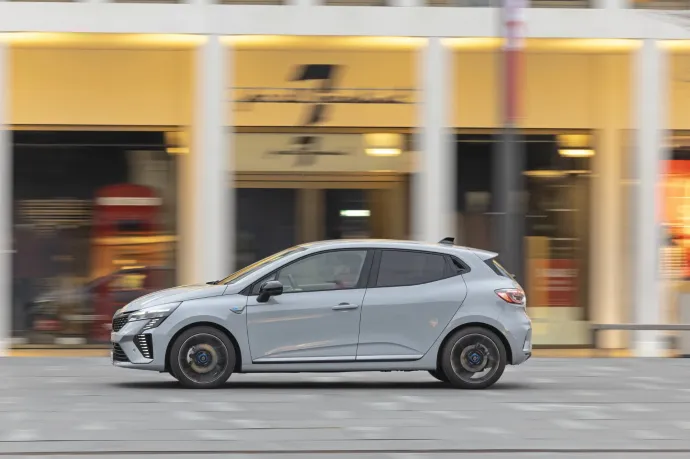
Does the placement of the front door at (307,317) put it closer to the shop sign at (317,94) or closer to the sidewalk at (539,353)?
the sidewalk at (539,353)

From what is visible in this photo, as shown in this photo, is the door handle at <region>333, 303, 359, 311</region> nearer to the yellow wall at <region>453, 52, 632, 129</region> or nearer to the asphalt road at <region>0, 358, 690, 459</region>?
the asphalt road at <region>0, 358, 690, 459</region>

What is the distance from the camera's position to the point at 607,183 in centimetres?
2009

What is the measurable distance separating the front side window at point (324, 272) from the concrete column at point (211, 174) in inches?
235

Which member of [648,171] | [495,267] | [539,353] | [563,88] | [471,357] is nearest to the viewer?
[471,357]

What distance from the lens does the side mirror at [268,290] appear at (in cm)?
1323

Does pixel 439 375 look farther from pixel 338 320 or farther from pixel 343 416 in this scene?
pixel 343 416

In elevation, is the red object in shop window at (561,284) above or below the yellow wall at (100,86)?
below

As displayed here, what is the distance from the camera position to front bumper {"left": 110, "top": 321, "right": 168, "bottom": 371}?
13109 millimetres

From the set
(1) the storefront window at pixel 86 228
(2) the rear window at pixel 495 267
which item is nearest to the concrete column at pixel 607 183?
(1) the storefront window at pixel 86 228

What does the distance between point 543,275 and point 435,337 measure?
22.7ft

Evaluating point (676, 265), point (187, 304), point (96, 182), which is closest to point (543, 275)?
point (676, 265)

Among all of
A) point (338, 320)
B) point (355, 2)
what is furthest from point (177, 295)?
point (355, 2)

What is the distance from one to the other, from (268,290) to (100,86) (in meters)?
7.29

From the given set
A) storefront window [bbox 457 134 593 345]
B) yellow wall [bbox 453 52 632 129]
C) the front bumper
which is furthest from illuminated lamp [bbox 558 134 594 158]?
the front bumper
